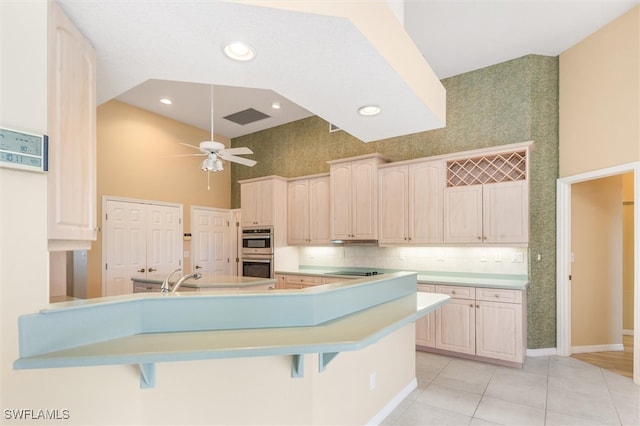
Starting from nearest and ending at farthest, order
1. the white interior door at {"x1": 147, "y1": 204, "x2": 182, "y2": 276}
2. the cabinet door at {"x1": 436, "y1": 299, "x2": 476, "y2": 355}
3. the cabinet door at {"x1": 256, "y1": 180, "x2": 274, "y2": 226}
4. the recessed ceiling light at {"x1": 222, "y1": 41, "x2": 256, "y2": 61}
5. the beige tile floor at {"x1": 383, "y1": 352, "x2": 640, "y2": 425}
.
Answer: the recessed ceiling light at {"x1": 222, "y1": 41, "x2": 256, "y2": 61}, the beige tile floor at {"x1": 383, "y1": 352, "x2": 640, "y2": 425}, the cabinet door at {"x1": 436, "y1": 299, "x2": 476, "y2": 355}, the white interior door at {"x1": 147, "y1": 204, "x2": 182, "y2": 276}, the cabinet door at {"x1": 256, "y1": 180, "x2": 274, "y2": 226}

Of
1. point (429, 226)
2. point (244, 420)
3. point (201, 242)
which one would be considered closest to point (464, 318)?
point (429, 226)

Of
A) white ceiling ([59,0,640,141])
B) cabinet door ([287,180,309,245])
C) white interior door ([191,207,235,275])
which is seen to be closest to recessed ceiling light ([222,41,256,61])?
white ceiling ([59,0,640,141])

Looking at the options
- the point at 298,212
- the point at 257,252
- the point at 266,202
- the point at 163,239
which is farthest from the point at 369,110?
the point at 163,239

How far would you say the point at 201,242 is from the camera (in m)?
6.31

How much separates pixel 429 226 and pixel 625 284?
10.6ft

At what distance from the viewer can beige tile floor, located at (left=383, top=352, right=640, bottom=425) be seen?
8.51ft

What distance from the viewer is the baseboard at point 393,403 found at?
2.47 m

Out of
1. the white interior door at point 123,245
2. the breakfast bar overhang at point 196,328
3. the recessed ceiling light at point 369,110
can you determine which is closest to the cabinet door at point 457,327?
the breakfast bar overhang at point 196,328

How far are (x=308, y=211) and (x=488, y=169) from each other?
2697 mm

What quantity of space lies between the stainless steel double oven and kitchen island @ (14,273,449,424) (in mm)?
3573

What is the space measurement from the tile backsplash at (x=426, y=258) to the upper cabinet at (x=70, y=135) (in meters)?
3.97

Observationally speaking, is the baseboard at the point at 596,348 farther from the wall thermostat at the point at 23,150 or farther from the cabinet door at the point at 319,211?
the wall thermostat at the point at 23,150

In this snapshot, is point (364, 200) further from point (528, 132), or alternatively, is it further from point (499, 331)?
point (499, 331)

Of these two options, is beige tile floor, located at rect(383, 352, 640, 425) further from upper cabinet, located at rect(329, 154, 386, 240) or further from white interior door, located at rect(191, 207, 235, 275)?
white interior door, located at rect(191, 207, 235, 275)
